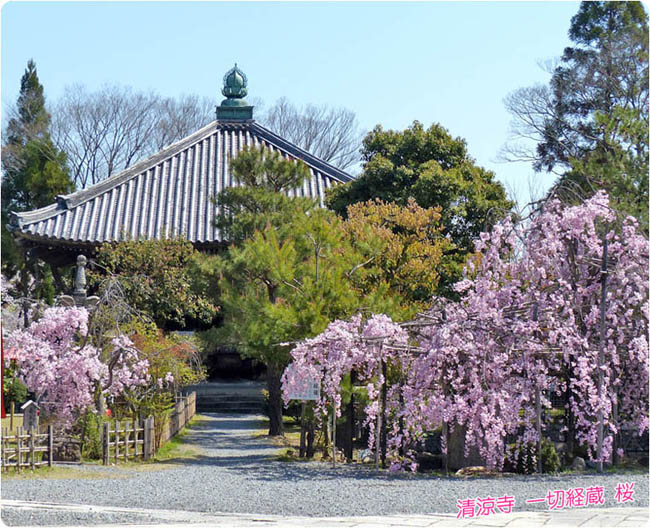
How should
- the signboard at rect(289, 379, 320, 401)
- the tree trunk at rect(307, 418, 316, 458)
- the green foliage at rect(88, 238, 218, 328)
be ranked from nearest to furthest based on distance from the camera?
the signboard at rect(289, 379, 320, 401) < the tree trunk at rect(307, 418, 316, 458) < the green foliage at rect(88, 238, 218, 328)

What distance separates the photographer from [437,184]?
17.8 metres

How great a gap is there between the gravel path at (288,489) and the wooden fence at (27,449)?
907mm

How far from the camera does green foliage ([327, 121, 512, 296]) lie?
17844 mm

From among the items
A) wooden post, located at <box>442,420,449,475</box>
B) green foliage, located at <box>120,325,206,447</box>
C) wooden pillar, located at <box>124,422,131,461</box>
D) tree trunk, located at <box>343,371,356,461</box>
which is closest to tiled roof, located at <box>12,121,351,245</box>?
green foliage, located at <box>120,325,206,447</box>

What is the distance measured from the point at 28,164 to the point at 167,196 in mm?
8804

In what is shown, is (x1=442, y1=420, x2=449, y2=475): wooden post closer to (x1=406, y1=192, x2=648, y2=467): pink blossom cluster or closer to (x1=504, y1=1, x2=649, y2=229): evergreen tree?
(x1=406, y1=192, x2=648, y2=467): pink blossom cluster

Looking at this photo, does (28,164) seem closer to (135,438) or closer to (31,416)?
(31,416)

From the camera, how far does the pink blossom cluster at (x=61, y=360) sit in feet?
44.2

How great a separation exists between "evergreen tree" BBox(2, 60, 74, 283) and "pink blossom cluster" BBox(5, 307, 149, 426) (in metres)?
18.7

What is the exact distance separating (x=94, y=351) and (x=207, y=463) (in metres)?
2.38

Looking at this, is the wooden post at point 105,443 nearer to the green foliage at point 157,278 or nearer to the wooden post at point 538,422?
the green foliage at point 157,278

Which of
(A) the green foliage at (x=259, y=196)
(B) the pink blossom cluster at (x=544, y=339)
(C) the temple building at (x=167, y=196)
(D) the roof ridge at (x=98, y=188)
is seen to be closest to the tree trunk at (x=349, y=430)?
(B) the pink blossom cluster at (x=544, y=339)

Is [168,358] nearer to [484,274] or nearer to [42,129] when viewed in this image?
[484,274]

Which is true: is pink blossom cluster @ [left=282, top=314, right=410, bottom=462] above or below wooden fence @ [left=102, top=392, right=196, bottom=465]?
above
